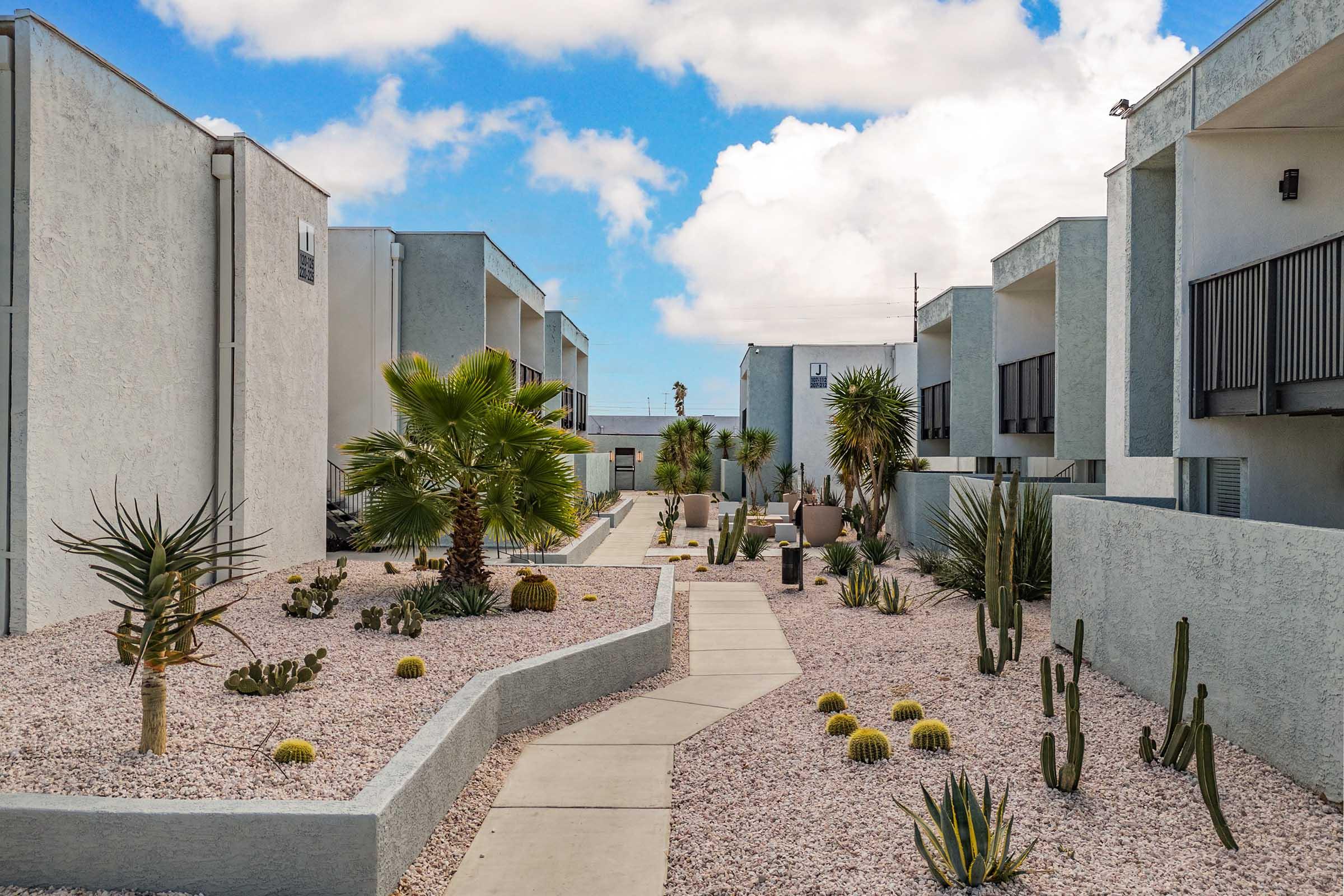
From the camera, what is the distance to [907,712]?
6008 mm

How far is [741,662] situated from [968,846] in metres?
4.47

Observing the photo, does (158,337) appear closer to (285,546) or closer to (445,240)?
(285,546)

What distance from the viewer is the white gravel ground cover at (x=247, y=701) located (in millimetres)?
4160

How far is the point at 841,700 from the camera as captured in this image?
6.34m

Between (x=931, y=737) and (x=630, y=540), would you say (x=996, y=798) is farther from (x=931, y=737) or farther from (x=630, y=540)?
(x=630, y=540)

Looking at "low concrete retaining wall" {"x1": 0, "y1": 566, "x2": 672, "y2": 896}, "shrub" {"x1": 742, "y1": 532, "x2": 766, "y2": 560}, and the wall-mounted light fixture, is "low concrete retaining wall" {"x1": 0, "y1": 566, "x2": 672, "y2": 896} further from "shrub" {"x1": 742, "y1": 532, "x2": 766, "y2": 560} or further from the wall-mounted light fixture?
"shrub" {"x1": 742, "y1": 532, "x2": 766, "y2": 560}

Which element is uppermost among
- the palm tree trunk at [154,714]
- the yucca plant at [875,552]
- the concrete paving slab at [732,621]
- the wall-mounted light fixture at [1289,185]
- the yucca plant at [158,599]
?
the wall-mounted light fixture at [1289,185]

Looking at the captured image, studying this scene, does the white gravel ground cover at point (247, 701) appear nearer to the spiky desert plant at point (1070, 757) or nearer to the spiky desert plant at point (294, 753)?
the spiky desert plant at point (294, 753)

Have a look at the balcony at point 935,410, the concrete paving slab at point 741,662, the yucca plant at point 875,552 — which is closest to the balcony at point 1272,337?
the concrete paving slab at point 741,662

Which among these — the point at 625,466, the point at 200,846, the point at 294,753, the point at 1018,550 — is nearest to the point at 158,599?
the point at 294,753

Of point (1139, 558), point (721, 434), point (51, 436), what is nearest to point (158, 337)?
point (51, 436)

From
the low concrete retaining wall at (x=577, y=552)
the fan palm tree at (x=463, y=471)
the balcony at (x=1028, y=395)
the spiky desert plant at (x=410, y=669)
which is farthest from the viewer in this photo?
the balcony at (x=1028, y=395)

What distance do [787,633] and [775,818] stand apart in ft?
16.3

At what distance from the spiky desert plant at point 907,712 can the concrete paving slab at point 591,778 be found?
153cm
